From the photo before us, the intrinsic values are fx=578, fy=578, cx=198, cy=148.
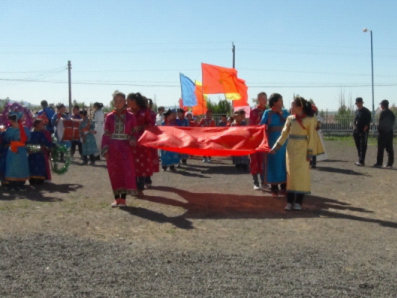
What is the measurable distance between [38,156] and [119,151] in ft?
12.1

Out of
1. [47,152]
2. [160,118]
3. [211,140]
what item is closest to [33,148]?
[47,152]

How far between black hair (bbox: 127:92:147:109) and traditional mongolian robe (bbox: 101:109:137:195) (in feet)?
3.25

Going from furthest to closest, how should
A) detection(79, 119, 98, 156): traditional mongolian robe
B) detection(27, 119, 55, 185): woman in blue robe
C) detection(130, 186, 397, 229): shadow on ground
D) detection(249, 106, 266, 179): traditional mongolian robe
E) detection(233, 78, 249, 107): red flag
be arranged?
detection(233, 78, 249, 107): red flag, detection(79, 119, 98, 156): traditional mongolian robe, detection(27, 119, 55, 185): woman in blue robe, detection(249, 106, 266, 179): traditional mongolian robe, detection(130, 186, 397, 229): shadow on ground

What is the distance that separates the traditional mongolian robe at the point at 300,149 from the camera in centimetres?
854

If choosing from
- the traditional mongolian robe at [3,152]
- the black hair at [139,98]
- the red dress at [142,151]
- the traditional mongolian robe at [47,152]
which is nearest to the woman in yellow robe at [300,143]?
the red dress at [142,151]

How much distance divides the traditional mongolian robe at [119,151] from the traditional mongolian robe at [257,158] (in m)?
2.38

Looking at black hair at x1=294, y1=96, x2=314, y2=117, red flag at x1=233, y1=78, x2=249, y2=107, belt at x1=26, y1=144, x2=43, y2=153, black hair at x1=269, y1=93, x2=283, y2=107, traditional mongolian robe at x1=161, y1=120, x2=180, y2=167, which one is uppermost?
red flag at x1=233, y1=78, x2=249, y2=107

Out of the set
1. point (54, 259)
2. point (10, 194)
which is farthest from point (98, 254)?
point (10, 194)

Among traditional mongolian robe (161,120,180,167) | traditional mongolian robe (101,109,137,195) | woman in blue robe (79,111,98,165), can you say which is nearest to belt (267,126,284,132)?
traditional mongolian robe (101,109,137,195)

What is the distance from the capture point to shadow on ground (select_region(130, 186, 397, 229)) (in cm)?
834

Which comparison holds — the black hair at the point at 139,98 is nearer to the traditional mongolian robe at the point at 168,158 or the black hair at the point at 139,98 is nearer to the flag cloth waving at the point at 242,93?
the traditional mongolian robe at the point at 168,158

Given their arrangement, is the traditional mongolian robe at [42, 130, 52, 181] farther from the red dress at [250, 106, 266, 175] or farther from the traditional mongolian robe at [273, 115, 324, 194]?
the traditional mongolian robe at [273, 115, 324, 194]

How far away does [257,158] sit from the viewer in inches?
410

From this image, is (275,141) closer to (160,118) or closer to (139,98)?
(139,98)
